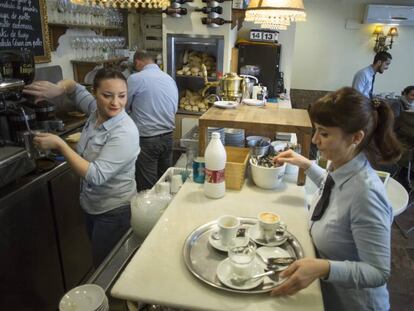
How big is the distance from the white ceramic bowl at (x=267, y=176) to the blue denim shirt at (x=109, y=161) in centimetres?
60

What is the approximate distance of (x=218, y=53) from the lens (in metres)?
3.77

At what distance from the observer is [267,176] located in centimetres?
145

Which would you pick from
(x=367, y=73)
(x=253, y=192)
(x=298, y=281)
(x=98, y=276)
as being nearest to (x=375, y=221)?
(x=298, y=281)

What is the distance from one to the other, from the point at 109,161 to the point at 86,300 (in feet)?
2.11

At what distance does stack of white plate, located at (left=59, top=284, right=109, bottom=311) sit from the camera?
39.7 inches

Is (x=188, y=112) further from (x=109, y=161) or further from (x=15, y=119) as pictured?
(x=109, y=161)

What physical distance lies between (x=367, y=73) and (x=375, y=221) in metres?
4.59

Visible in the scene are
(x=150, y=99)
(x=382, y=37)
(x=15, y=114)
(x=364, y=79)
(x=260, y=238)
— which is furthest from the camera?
(x=382, y=37)

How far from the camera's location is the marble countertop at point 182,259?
0.87 metres

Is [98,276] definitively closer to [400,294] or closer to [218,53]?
[400,294]

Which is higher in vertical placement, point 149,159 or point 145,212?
point 145,212

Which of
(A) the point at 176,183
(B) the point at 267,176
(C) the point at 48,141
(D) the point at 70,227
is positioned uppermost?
→ (C) the point at 48,141

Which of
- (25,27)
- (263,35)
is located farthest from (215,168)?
(263,35)

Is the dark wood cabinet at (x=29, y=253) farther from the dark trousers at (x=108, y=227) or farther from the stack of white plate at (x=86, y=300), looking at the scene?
the stack of white plate at (x=86, y=300)
